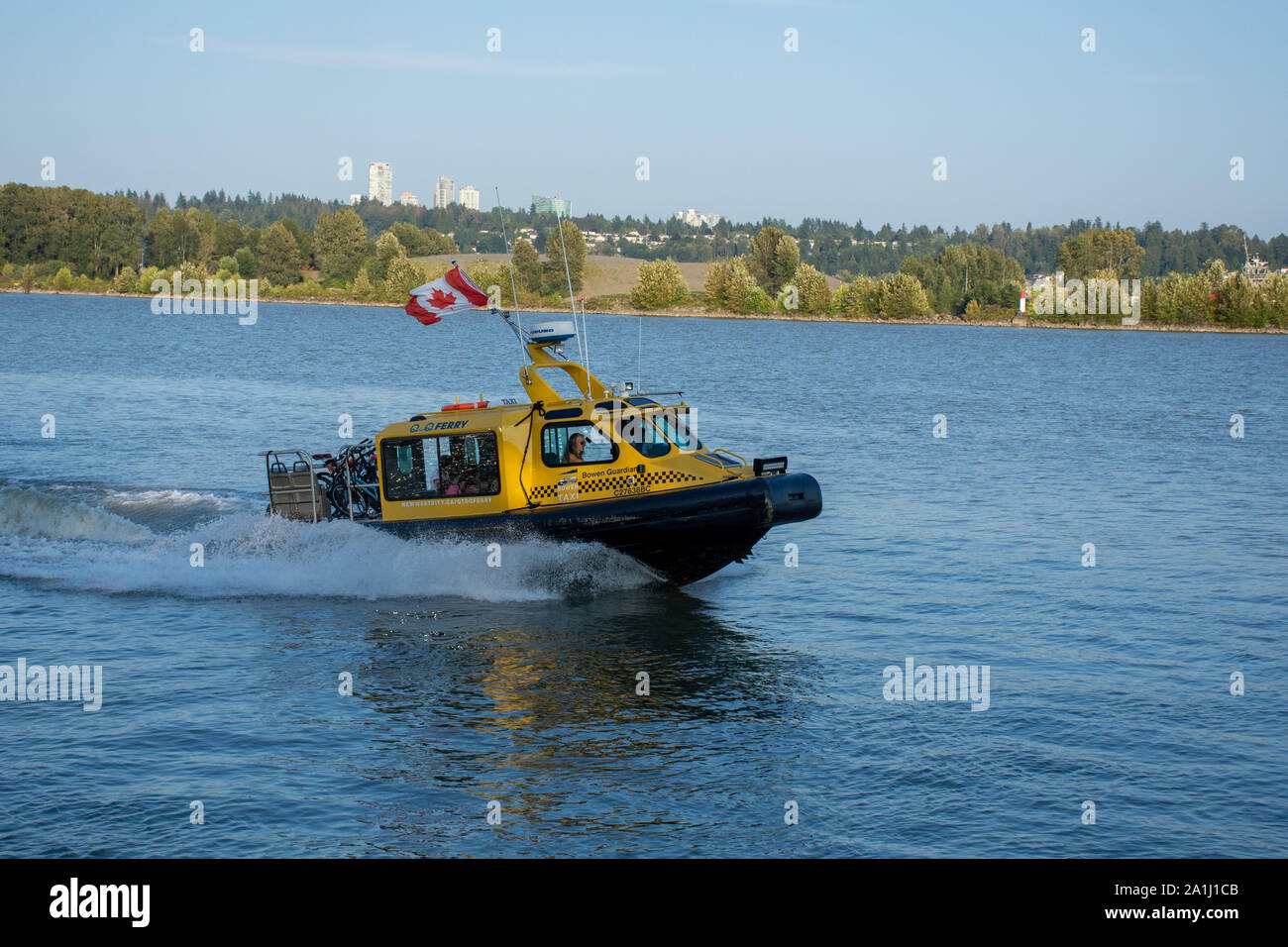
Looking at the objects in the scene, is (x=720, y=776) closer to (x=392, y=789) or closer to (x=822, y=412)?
(x=392, y=789)

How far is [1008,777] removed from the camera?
11.3m

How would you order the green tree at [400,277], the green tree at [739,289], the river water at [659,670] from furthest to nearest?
1. the green tree at [739,289]
2. the green tree at [400,277]
3. the river water at [659,670]

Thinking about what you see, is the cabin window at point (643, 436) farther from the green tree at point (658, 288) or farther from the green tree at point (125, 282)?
the green tree at point (125, 282)

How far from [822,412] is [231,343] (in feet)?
151

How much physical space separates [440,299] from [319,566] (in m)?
4.37

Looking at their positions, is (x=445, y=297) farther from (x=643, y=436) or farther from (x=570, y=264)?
(x=570, y=264)

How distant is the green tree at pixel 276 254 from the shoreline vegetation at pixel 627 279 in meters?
0.21

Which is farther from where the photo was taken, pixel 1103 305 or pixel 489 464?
pixel 1103 305

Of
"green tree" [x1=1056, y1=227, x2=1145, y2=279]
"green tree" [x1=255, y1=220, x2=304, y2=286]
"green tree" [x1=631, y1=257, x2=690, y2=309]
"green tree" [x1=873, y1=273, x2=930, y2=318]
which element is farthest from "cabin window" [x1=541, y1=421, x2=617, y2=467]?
"green tree" [x1=1056, y1=227, x2=1145, y2=279]

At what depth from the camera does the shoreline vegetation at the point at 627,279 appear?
5906 inches

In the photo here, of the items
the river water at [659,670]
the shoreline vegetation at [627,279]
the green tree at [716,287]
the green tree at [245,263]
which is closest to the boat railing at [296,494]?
the river water at [659,670]

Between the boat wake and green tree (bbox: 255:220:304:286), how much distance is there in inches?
6534

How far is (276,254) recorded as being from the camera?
176625 mm
